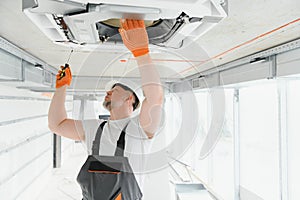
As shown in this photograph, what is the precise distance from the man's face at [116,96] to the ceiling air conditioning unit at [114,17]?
453mm

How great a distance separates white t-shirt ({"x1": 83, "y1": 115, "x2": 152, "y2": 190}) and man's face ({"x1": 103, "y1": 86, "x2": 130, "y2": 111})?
0.37ft

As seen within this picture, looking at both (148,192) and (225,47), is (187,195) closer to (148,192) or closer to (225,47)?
(148,192)

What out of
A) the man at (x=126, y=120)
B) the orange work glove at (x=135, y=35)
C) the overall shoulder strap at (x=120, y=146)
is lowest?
the overall shoulder strap at (x=120, y=146)

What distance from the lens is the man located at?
116cm

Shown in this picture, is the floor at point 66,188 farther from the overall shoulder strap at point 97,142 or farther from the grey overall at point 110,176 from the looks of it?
the overall shoulder strap at point 97,142

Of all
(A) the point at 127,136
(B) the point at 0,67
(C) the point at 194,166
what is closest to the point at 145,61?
(A) the point at 127,136

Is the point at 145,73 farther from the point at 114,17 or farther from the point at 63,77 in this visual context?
the point at 63,77

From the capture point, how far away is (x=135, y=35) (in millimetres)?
964

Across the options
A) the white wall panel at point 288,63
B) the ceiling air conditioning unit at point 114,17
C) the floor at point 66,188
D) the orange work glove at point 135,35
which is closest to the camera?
the ceiling air conditioning unit at point 114,17

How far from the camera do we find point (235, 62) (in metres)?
2.71

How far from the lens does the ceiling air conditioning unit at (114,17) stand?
2.58 feet

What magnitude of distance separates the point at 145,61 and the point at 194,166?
4.54 m

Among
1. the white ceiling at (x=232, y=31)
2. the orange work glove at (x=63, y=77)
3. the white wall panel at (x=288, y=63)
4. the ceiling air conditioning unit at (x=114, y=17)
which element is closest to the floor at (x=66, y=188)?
the white ceiling at (x=232, y=31)

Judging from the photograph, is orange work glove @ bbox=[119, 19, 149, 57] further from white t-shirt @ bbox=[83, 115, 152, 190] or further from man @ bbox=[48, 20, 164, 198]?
white t-shirt @ bbox=[83, 115, 152, 190]
